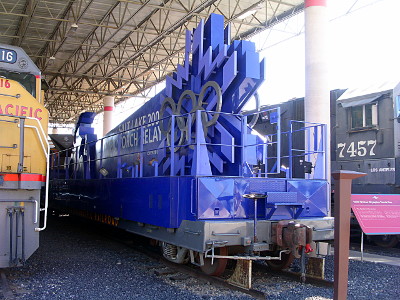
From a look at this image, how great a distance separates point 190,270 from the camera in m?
6.18

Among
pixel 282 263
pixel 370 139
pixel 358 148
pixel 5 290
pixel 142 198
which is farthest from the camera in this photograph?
pixel 358 148

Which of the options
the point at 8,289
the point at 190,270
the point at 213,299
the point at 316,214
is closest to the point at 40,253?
the point at 8,289

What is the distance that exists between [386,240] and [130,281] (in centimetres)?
627

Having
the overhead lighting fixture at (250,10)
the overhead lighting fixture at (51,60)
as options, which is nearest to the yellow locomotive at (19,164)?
the overhead lighting fixture at (250,10)

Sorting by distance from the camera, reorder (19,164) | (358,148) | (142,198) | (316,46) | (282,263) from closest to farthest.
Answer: (19,164) → (282,263) → (142,198) → (358,148) → (316,46)

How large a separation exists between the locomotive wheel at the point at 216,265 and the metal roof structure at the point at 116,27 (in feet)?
40.4

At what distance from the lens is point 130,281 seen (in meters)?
5.72

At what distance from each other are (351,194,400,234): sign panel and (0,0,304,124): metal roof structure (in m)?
10.3

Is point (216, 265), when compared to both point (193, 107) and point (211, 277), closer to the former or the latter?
point (211, 277)

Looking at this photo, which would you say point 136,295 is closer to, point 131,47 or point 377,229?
point 377,229

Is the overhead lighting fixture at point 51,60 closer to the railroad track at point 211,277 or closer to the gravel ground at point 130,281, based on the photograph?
the gravel ground at point 130,281

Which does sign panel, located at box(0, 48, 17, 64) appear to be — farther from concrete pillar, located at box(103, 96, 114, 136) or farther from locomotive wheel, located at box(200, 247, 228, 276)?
concrete pillar, located at box(103, 96, 114, 136)

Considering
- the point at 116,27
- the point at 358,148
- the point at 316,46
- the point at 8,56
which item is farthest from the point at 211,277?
the point at 116,27

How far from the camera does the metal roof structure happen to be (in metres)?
16.9
